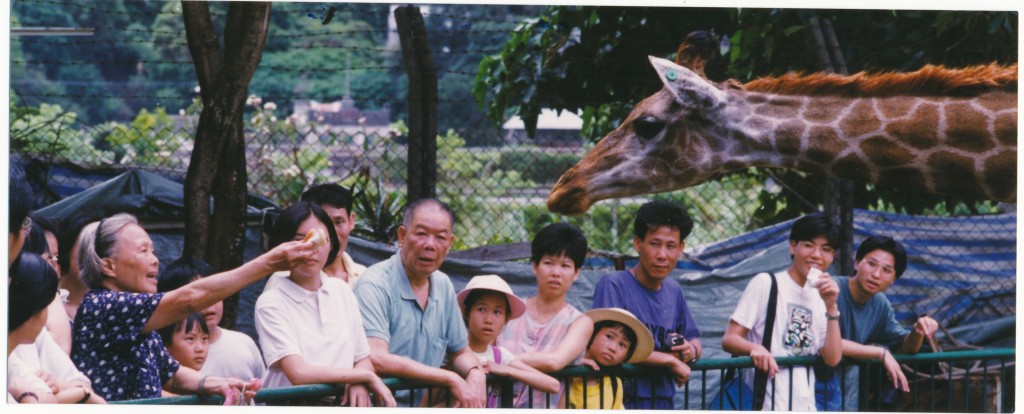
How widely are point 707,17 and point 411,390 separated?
4.27 metres

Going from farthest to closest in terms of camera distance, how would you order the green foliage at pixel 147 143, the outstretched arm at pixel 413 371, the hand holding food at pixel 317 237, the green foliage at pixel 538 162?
the green foliage at pixel 538 162
the green foliage at pixel 147 143
the outstretched arm at pixel 413 371
the hand holding food at pixel 317 237

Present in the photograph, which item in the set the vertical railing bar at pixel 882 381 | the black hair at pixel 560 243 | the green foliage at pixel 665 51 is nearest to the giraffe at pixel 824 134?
the black hair at pixel 560 243

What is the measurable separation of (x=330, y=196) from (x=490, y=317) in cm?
104

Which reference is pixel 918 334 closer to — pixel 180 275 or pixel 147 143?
pixel 180 275

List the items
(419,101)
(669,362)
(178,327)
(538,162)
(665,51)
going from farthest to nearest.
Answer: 1. (538,162)
2. (665,51)
3. (419,101)
4. (669,362)
5. (178,327)

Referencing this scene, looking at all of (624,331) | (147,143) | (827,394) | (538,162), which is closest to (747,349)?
(827,394)

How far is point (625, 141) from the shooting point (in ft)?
18.9

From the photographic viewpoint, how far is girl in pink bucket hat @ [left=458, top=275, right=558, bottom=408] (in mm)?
4777

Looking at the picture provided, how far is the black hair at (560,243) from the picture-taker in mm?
5031

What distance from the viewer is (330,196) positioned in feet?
17.9

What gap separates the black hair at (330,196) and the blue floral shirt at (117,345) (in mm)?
1391

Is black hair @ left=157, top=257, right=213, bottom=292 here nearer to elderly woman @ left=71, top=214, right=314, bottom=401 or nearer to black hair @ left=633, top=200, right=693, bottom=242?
elderly woman @ left=71, top=214, right=314, bottom=401

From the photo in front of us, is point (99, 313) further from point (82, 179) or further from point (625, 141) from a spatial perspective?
point (82, 179)

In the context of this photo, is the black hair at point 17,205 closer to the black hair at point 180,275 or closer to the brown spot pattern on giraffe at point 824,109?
the black hair at point 180,275
